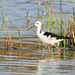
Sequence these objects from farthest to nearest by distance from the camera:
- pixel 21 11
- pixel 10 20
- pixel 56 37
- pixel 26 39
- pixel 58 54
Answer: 1. pixel 21 11
2. pixel 10 20
3. pixel 26 39
4. pixel 56 37
5. pixel 58 54

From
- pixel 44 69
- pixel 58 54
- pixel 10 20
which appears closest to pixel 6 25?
pixel 10 20

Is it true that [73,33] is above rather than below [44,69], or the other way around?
above

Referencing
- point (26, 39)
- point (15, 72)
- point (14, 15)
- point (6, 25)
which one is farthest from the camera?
point (14, 15)

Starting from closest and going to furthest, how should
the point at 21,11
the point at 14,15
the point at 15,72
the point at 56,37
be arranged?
the point at 15,72
the point at 56,37
the point at 14,15
the point at 21,11

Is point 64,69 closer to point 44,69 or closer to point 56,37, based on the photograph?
point 44,69

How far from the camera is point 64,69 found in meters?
7.61

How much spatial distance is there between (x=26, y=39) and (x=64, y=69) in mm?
5127

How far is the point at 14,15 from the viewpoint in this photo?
2053 cm

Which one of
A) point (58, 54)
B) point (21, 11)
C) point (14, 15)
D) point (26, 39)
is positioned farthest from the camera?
point (21, 11)

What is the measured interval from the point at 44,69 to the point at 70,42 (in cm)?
376

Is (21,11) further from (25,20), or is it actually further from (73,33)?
(73,33)

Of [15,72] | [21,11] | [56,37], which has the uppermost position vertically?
[21,11]

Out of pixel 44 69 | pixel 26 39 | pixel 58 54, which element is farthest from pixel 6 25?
pixel 44 69

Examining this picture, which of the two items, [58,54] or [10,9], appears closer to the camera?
[58,54]
